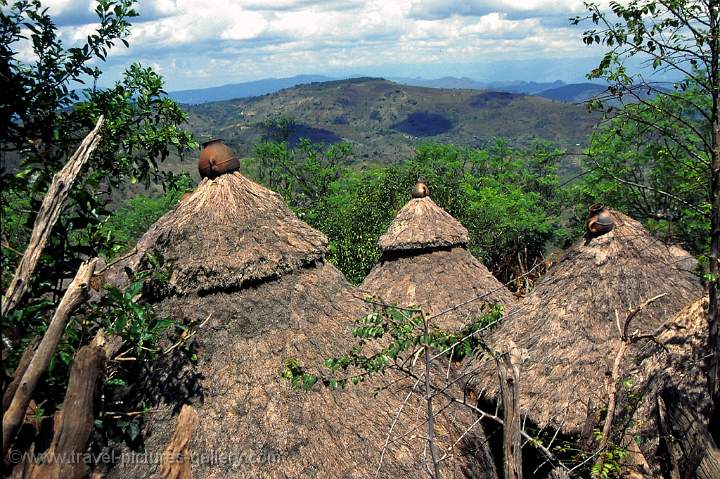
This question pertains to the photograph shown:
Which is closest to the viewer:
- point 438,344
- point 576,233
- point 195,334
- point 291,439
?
→ point 438,344

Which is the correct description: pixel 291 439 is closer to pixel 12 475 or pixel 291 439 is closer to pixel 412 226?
pixel 12 475

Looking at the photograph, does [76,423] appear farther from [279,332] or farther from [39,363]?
[279,332]

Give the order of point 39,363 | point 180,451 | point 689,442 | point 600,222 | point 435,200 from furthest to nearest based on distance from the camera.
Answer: point 435,200 < point 600,222 < point 689,442 < point 180,451 < point 39,363

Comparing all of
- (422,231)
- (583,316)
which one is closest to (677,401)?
(583,316)

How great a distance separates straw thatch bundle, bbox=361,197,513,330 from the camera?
10773 millimetres

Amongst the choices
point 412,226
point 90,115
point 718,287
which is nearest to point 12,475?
point 90,115

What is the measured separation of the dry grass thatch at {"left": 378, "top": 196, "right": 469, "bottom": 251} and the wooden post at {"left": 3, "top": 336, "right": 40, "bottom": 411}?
8.59 metres

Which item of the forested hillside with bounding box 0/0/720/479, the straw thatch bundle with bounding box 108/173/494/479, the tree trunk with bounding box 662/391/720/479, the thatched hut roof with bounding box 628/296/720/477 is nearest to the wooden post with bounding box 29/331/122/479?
the forested hillside with bounding box 0/0/720/479

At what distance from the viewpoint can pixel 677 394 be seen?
240 inches

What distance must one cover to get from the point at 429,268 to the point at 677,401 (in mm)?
5780

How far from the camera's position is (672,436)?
6.05 metres

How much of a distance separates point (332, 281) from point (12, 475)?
14.3ft

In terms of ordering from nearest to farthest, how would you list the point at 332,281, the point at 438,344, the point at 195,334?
the point at 438,344, the point at 195,334, the point at 332,281

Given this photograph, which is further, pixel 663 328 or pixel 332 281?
pixel 332 281
